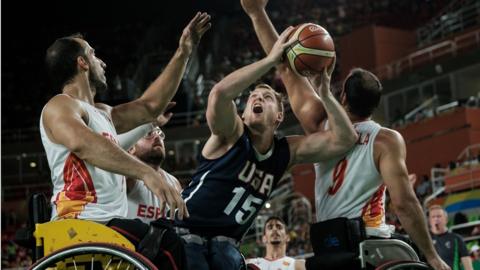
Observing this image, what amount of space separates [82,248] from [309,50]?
163 centimetres

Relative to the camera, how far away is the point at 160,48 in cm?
2928

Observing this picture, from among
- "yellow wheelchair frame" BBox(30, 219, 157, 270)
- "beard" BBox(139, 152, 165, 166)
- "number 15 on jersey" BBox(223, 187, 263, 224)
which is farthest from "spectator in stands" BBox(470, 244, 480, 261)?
"yellow wheelchair frame" BBox(30, 219, 157, 270)

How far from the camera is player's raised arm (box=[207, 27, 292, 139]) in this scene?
4340 mm

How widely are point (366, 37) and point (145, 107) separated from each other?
66.3ft

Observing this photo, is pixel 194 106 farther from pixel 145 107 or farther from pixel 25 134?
pixel 145 107

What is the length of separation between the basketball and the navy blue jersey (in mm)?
545

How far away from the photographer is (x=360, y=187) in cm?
482

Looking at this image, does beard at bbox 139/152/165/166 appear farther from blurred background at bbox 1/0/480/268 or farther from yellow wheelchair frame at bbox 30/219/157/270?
blurred background at bbox 1/0/480/268

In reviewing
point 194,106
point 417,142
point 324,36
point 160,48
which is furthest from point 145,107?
point 160,48

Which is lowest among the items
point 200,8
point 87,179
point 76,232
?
point 76,232

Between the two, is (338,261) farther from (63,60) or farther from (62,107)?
(63,60)

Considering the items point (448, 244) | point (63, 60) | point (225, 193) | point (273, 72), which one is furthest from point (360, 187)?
point (273, 72)

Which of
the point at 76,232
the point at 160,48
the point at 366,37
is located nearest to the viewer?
the point at 76,232

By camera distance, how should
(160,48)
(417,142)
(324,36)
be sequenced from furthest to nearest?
(160,48) < (417,142) < (324,36)
